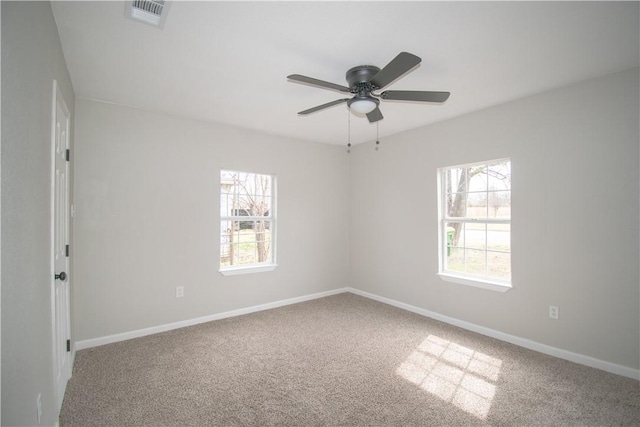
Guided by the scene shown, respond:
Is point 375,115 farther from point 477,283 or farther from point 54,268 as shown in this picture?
point 54,268

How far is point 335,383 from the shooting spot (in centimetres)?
244

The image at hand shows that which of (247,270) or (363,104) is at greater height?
(363,104)

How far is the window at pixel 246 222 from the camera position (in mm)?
4066

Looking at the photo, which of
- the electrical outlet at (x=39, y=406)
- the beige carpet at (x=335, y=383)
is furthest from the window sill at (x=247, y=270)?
the electrical outlet at (x=39, y=406)

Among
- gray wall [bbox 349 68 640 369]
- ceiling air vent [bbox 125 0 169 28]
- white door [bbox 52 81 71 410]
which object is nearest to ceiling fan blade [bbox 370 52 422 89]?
ceiling air vent [bbox 125 0 169 28]

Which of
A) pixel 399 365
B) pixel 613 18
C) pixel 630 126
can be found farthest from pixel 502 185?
pixel 399 365

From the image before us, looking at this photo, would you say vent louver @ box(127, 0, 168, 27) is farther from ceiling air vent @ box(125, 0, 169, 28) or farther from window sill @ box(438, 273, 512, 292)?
window sill @ box(438, 273, 512, 292)

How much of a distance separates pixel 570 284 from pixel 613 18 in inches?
83.4

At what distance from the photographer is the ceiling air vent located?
172 centimetres

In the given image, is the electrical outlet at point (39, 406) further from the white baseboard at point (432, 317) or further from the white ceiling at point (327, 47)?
the white ceiling at point (327, 47)

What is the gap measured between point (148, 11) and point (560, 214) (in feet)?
11.8

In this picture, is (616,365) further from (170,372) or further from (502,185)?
(170,372)

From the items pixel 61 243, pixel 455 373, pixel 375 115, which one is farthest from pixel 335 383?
pixel 61 243

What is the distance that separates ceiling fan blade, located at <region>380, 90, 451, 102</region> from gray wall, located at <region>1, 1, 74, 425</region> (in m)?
1.96
